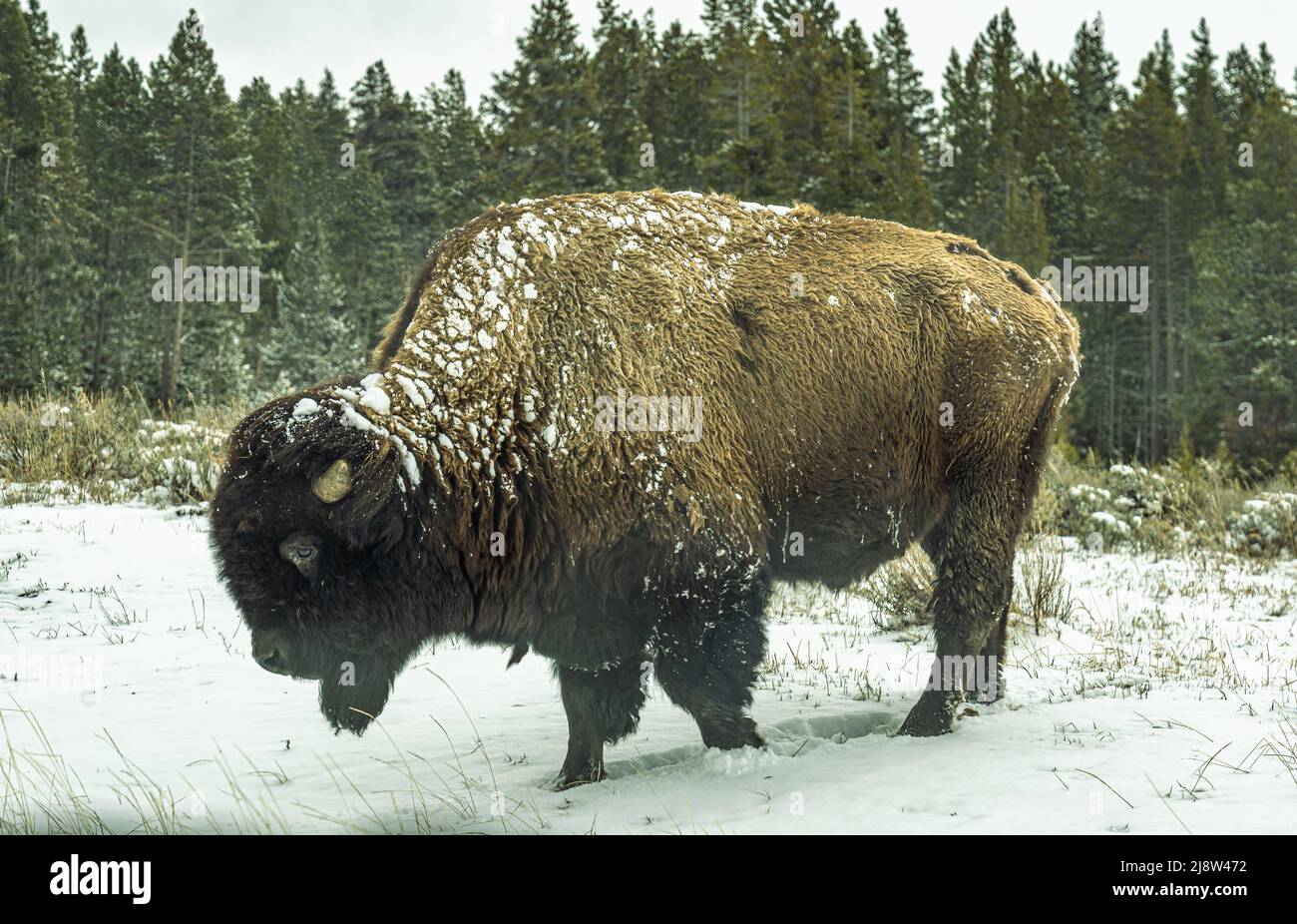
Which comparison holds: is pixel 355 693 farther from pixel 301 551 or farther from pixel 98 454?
pixel 98 454

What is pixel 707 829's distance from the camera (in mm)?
3566

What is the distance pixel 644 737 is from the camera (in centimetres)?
498

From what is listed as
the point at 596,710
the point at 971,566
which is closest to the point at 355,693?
the point at 596,710

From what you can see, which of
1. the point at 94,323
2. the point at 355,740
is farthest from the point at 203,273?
the point at 355,740

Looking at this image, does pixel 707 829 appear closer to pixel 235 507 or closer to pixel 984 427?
pixel 235 507

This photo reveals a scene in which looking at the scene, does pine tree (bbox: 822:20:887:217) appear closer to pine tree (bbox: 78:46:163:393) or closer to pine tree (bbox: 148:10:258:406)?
pine tree (bbox: 148:10:258:406)

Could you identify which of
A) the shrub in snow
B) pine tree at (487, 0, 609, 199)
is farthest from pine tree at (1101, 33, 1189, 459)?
the shrub in snow

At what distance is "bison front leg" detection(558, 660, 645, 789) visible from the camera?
415 cm

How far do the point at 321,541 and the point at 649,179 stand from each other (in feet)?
101

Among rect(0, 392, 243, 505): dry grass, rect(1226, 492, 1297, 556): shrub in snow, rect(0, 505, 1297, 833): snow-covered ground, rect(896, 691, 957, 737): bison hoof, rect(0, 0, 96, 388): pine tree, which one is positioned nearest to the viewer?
rect(0, 505, 1297, 833): snow-covered ground

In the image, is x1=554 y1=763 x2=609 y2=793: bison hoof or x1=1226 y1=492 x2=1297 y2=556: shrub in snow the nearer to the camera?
x1=554 y1=763 x2=609 y2=793: bison hoof

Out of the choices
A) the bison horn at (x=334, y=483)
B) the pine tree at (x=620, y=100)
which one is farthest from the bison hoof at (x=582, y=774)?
the pine tree at (x=620, y=100)

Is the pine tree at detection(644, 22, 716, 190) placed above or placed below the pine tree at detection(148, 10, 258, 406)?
above

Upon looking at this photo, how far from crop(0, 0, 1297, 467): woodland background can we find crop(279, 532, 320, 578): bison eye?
21122 mm
